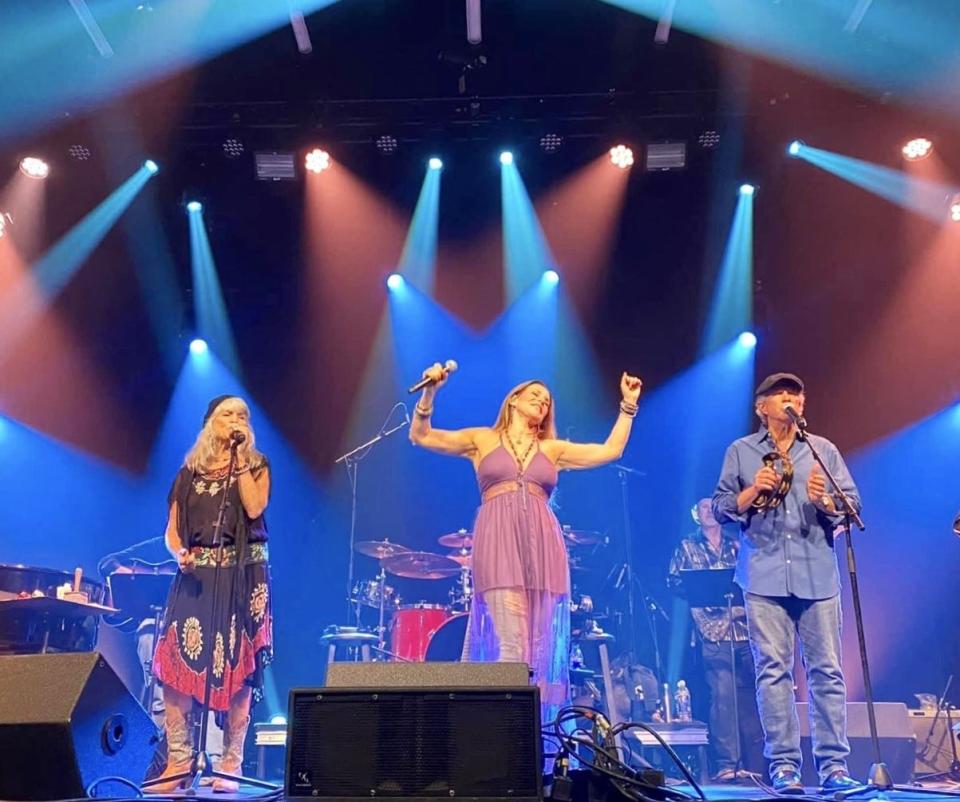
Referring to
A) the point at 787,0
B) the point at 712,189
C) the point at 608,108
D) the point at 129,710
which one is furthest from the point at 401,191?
the point at 129,710

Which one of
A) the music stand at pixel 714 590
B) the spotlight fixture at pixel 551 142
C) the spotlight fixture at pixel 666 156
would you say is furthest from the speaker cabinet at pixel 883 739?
the spotlight fixture at pixel 551 142

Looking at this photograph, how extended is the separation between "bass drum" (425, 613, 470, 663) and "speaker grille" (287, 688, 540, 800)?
345 cm

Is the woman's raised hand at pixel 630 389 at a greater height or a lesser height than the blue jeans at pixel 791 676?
greater

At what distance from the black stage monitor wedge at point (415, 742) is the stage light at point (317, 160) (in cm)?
576

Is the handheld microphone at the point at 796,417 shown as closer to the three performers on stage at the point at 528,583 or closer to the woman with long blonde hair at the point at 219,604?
the three performers on stage at the point at 528,583

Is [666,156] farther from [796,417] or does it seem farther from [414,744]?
[414,744]

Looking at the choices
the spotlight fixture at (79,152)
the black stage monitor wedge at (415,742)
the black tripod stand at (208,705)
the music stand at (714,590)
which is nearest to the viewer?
the black stage monitor wedge at (415,742)

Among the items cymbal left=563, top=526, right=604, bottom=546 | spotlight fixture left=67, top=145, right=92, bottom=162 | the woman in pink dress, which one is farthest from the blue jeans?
spotlight fixture left=67, top=145, right=92, bottom=162

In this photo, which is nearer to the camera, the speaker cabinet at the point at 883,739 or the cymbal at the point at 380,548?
the speaker cabinet at the point at 883,739

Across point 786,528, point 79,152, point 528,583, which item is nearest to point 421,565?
point 528,583

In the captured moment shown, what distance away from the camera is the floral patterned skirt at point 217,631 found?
380 cm

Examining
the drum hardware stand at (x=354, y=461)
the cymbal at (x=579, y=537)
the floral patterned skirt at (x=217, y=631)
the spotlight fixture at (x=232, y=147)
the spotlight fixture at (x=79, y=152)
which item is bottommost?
the floral patterned skirt at (x=217, y=631)

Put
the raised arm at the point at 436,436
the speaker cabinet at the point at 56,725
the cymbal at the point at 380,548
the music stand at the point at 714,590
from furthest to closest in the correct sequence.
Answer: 1. the cymbal at the point at 380,548
2. the music stand at the point at 714,590
3. the raised arm at the point at 436,436
4. the speaker cabinet at the point at 56,725

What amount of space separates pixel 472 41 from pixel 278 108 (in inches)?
64.5
